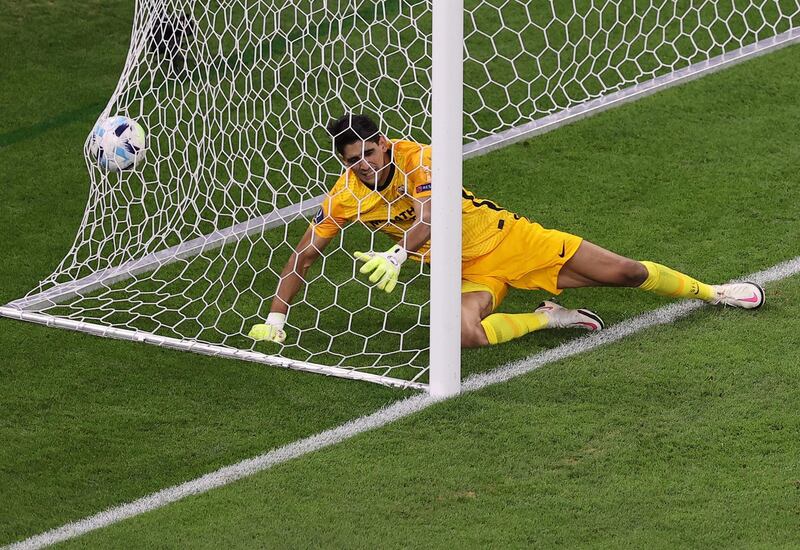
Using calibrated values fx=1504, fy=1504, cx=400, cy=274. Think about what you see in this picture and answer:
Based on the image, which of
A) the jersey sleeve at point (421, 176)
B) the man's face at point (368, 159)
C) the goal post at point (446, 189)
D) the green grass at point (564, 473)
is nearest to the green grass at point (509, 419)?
the green grass at point (564, 473)

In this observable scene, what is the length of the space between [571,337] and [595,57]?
3209 millimetres

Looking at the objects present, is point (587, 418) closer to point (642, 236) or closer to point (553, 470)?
point (553, 470)

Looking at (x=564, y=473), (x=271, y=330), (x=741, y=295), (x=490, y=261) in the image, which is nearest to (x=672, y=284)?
(x=741, y=295)

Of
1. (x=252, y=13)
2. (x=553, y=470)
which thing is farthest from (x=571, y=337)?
(x=252, y=13)

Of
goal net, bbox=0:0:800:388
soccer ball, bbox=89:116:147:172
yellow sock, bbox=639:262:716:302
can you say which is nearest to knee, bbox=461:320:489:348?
goal net, bbox=0:0:800:388

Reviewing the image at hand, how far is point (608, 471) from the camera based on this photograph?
543 cm

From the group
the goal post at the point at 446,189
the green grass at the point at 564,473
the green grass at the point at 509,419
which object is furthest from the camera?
the goal post at the point at 446,189

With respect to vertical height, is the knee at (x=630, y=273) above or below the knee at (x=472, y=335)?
above

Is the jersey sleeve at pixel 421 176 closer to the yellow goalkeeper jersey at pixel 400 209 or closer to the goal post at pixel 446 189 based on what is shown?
the yellow goalkeeper jersey at pixel 400 209

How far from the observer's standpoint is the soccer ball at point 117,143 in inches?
281

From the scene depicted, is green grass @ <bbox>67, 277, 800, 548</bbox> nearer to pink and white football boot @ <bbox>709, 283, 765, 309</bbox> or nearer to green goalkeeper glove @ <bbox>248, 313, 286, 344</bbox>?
pink and white football boot @ <bbox>709, 283, 765, 309</bbox>

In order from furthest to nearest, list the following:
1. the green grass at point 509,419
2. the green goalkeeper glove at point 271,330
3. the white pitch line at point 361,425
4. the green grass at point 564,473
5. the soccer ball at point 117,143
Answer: the soccer ball at point 117,143 → the green goalkeeper glove at point 271,330 → the white pitch line at point 361,425 → the green grass at point 509,419 → the green grass at point 564,473

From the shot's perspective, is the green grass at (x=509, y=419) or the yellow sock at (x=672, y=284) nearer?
the green grass at (x=509, y=419)

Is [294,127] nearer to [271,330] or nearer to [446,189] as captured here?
[271,330]
